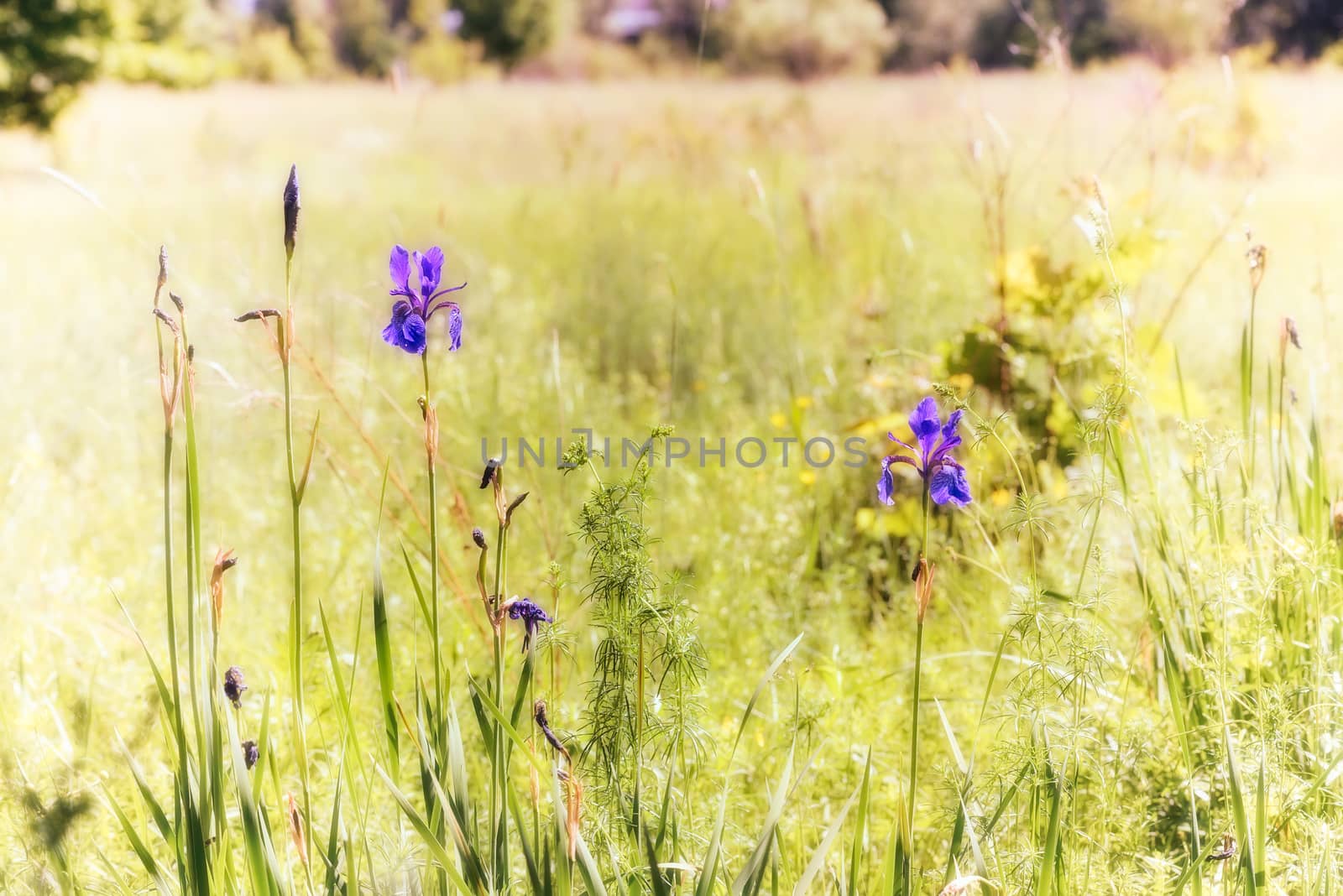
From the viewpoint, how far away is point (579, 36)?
30.5 meters

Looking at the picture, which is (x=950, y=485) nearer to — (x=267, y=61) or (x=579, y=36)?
(x=267, y=61)

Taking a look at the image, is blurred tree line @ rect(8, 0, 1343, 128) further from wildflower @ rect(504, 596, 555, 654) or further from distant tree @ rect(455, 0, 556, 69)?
wildflower @ rect(504, 596, 555, 654)

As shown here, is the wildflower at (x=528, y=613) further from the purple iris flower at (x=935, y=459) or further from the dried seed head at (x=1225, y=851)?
the dried seed head at (x=1225, y=851)

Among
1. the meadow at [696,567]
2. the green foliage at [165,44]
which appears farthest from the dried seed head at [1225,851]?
the green foliage at [165,44]

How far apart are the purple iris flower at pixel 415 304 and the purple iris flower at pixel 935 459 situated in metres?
0.44

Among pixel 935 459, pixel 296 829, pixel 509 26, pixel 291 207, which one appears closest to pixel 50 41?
pixel 291 207

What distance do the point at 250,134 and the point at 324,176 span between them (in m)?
6.66

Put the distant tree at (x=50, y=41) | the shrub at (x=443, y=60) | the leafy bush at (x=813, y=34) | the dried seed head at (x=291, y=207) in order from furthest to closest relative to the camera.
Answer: the shrub at (x=443, y=60) → the leafy bush at (x=813, y=34) → the distant tree at (x=50, y=41) → the dried seed head at (x=291, y=207)

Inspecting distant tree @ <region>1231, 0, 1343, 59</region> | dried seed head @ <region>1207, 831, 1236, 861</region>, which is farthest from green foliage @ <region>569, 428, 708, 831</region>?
distant tree @ <region>1231, 0, 1343, 59</region>

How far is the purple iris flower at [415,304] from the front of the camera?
38.0 inches

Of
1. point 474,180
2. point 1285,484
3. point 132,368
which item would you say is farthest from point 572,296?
point 474,180

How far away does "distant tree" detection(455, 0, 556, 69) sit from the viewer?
2981cm

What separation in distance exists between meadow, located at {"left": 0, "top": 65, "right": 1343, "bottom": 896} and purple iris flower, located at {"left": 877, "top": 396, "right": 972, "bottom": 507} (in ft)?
0.27

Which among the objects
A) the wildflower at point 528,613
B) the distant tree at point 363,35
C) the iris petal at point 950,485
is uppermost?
the distant tree at point 363,35
